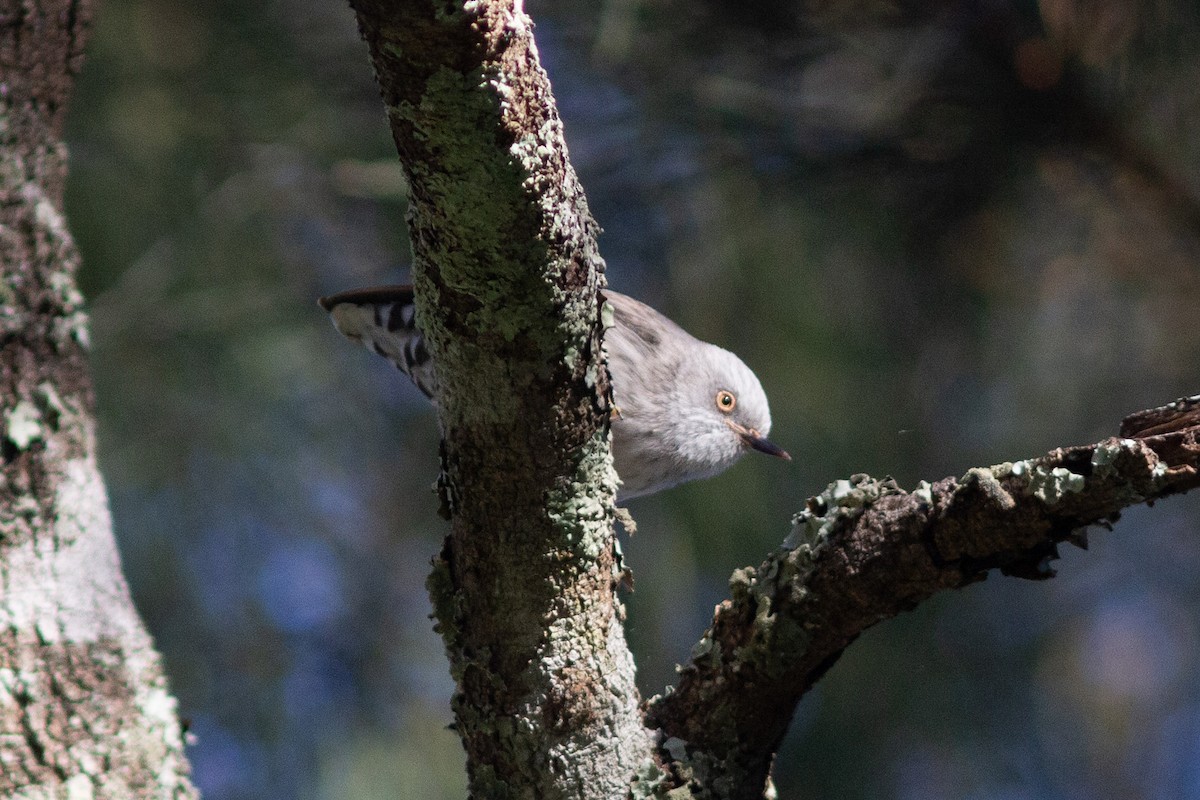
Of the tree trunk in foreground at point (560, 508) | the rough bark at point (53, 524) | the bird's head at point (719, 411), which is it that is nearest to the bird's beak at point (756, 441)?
the bird's head at point (719, 411)

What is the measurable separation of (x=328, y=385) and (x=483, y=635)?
2.97 metres

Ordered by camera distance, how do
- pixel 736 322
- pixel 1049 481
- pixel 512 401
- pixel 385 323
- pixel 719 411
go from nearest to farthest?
pixel 1049 481 → pixel 512 401 → pixel 385 323 → pixel 719 411 → pixel 736 322

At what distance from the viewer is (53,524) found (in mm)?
1898

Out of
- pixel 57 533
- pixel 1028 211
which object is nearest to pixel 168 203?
pixel 57 533

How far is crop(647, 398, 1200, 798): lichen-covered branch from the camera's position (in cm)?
132

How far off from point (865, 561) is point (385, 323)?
82.0 inches

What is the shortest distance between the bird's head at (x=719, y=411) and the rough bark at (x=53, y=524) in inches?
68.9

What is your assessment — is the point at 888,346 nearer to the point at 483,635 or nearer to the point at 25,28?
the point at 483,635

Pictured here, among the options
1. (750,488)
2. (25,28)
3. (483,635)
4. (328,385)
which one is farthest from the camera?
(328,385)

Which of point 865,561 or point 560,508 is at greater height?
point 560,508

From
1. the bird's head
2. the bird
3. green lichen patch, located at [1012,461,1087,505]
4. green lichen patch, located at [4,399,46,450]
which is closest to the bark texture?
green lichen patch, located at [1012,461,1087,505]

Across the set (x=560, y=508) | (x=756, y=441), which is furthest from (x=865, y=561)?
(x=756, y=441)

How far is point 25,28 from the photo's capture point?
203 centimetres

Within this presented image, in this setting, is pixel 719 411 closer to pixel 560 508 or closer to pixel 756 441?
pixel 756 441
